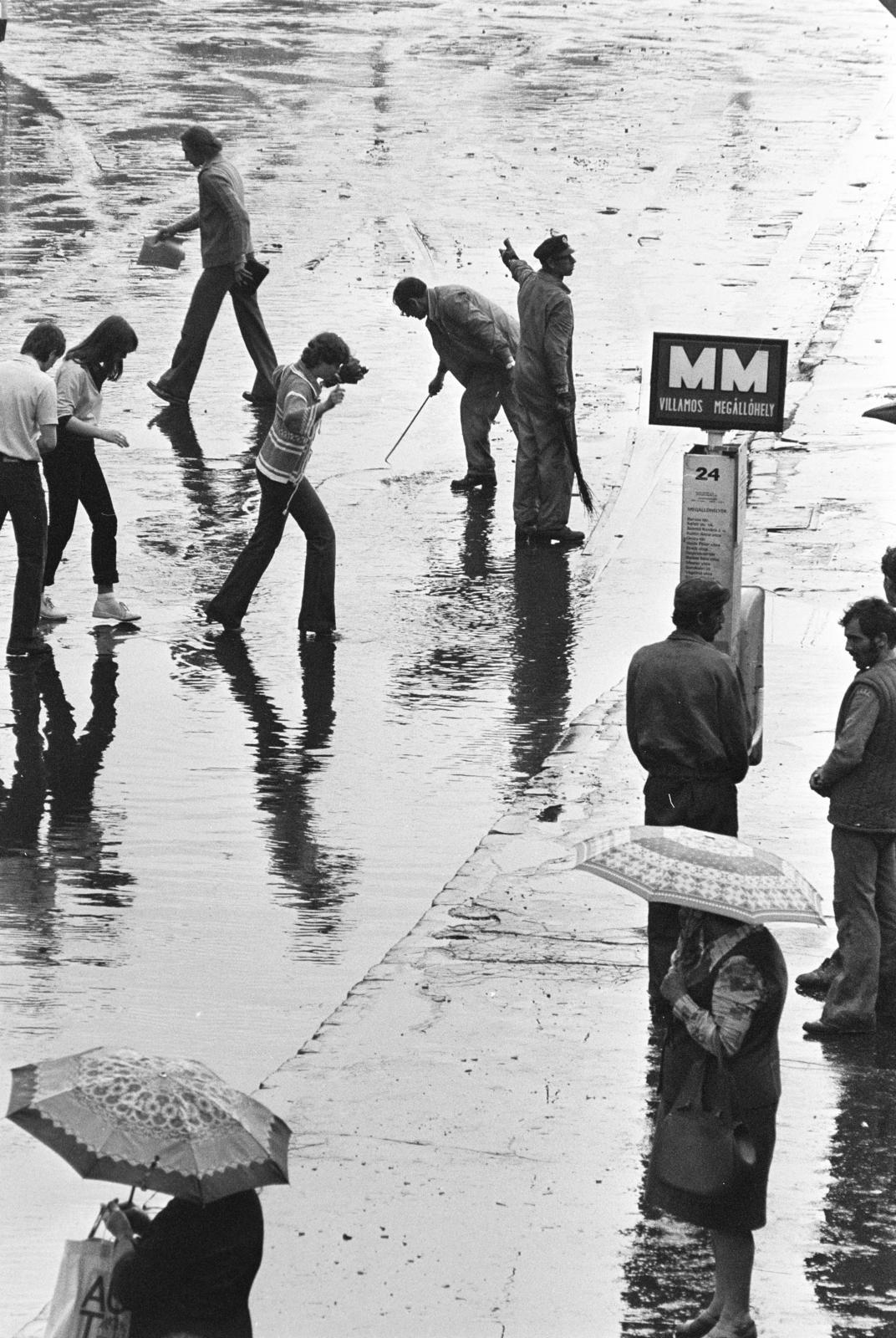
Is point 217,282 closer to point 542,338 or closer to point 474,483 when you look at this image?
point 474,483

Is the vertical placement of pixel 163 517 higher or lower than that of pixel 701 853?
lower

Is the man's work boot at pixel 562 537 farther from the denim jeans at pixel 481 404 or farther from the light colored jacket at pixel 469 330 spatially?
the light colored jacket at pixel 469 330

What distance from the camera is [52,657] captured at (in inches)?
463

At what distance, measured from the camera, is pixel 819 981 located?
25.3ft

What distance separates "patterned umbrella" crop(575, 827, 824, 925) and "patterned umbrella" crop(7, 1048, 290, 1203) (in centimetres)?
133

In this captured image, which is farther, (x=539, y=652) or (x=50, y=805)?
(x=539, y=652)

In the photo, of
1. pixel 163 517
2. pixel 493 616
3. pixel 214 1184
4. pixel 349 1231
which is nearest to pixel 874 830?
pixel 349 1231

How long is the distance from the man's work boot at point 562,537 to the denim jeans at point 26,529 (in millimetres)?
3463

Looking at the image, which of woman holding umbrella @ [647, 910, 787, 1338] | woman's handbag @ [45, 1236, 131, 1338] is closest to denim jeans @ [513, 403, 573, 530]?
woman holding umbrella @ [647, 910, 787, 1338]

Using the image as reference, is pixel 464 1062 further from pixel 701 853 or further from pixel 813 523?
pixel 813 523

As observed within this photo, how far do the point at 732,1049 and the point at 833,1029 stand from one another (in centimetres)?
196

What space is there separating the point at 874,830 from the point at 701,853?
1.91 metres

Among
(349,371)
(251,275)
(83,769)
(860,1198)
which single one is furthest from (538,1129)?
(251,275)

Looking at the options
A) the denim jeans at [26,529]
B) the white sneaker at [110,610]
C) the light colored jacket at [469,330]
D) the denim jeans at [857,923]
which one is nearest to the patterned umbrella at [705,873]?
the denim jeans at [857,923]
